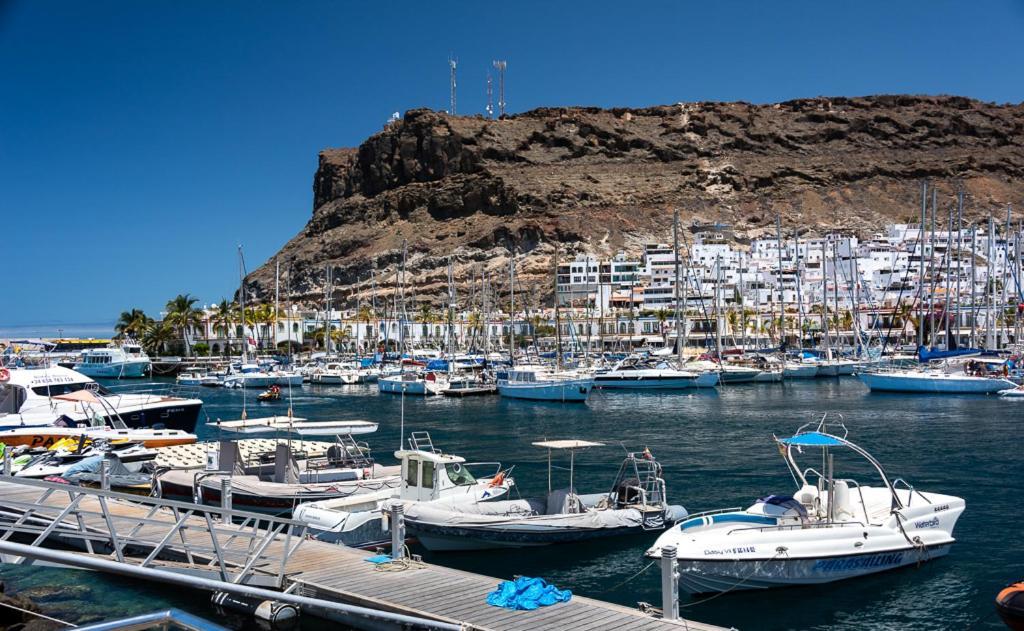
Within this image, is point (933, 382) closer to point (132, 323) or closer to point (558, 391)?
point (558, 391)

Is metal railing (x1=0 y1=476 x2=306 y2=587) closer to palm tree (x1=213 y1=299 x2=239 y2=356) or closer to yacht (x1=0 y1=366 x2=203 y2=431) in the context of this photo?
yacht (x1=0 y1=366 x2=203 y2=431)

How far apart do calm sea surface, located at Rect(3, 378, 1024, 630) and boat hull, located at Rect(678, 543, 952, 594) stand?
0.93 feet

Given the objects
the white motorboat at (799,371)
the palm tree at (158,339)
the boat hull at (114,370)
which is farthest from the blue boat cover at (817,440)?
the palm tree at (158,339)

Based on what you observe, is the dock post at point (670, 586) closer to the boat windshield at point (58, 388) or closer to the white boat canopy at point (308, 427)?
the white boat canopy at point (308, 427)

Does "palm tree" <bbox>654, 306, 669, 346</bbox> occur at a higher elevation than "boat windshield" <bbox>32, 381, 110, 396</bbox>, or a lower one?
higher

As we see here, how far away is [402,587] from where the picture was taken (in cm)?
1561

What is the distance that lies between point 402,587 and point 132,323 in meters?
137

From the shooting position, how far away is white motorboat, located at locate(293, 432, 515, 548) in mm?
21500

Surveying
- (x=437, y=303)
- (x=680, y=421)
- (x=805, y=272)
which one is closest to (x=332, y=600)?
(x=680, y=421)

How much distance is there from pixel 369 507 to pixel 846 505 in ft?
39.2

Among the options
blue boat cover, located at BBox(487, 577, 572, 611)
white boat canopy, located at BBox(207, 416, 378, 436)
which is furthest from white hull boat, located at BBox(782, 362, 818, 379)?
blue boat cover, located at BBox(487, 577, 572, 611)

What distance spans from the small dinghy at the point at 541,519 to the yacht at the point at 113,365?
98.8 m

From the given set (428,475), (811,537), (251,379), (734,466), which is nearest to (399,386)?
(251,379)

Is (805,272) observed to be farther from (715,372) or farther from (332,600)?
(332,600)
